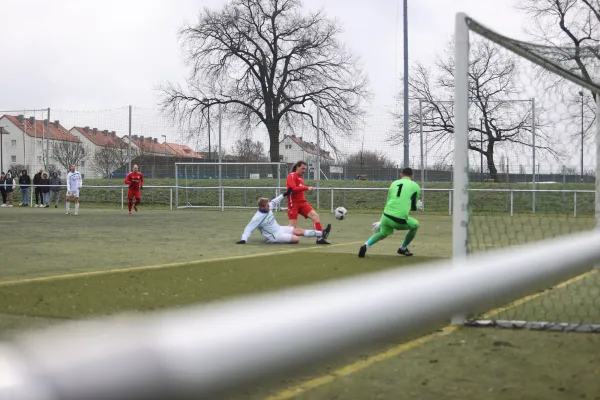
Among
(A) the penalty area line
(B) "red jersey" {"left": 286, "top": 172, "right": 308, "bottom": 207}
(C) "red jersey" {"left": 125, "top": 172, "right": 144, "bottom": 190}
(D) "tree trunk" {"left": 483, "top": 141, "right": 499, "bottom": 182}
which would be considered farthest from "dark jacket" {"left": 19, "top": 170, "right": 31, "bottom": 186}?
(D) "tree trunk" {"left": 483, "top": 141, "right": 499, "bottom": 182}

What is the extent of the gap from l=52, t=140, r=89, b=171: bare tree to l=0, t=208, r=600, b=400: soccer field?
65.2ft

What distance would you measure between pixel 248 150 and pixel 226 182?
2.33 meters

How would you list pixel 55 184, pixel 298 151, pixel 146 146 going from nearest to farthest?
pixel 298 151
pixel 146 146
pixel 55 184

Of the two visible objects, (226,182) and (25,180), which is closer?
(226,182)

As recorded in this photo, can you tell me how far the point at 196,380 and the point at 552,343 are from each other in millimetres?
4850

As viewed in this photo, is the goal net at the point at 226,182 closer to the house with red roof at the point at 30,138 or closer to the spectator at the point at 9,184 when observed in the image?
the house with red roof at the point at 30,138

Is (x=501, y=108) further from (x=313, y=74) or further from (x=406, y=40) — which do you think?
(x=313, y=74)

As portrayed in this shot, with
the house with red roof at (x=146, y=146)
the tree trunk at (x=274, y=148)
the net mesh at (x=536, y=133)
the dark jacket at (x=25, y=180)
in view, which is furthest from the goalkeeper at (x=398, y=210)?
the dark jacket at (x=25, y=180)

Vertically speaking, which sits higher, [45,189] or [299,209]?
[45,189]

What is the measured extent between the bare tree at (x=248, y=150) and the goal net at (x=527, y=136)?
2361cm

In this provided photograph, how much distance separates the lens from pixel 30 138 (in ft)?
115

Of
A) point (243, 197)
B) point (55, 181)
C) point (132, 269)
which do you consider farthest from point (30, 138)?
point (132, 269)

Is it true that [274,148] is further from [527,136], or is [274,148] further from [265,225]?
[527,136]

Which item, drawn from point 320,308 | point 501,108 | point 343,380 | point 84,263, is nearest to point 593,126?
point 501,108
